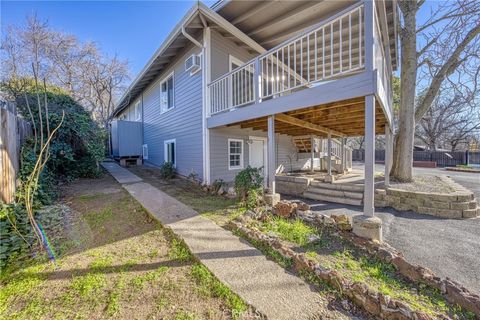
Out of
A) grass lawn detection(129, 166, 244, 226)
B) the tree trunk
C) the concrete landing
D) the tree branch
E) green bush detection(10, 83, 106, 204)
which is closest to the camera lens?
grass lawn detection(129, 166, 244, 226)

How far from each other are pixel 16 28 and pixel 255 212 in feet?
64.4

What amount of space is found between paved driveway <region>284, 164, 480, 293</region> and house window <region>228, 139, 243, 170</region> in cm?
354

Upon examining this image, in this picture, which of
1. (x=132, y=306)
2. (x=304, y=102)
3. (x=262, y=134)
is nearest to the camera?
(x=132, y=306)

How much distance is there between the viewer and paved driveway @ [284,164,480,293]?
277cm

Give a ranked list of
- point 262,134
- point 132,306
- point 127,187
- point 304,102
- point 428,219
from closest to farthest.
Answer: point 132,306 → point 304,102 → point 428,219 → point 127,187 → point 262,134

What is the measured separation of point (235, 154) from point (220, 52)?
3536 millimetres

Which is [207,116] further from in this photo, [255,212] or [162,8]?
[162,8]

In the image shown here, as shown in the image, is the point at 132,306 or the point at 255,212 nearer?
the point at 132,306

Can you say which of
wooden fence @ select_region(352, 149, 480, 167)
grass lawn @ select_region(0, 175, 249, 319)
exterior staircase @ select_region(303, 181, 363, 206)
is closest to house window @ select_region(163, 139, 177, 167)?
grass lawn @ select_region(0, 175, 249, 319)

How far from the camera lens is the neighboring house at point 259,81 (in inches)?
151

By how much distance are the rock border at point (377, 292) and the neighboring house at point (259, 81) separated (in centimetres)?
118

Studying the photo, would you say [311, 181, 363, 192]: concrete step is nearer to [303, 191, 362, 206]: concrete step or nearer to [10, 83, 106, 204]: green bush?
[303, 191, 362, 206]: concrete step

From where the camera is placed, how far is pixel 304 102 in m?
4.13

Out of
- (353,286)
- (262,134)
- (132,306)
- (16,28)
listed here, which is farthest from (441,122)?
(16,28)
